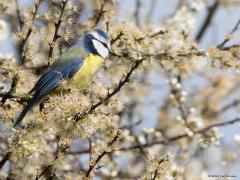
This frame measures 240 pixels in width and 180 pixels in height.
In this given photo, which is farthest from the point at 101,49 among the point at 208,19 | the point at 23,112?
the point at 208,19

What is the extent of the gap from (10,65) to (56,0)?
463mm

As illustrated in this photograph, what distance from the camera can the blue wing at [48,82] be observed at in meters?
3.48

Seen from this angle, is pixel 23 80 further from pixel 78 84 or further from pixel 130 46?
pixel 130 46

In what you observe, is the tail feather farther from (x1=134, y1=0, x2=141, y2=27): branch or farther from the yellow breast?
(x1=134, y1=0, x2=141, y2=27): branch

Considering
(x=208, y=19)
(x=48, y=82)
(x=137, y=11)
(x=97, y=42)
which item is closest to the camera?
(x=48, y=82)

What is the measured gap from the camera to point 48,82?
377 cm

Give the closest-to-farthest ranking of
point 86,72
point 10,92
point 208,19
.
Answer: point 10,92
point 86,72
point 208,19

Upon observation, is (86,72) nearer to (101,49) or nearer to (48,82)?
(101,49)

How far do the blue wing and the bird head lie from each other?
0.65ft

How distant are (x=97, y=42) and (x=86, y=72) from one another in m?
0.23

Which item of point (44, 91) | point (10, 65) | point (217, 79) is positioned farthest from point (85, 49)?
point (217, 79)

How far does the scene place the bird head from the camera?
3928 mm

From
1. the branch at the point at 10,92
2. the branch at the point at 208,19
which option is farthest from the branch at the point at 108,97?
the branch at the point at 208,19

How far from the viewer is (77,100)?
2.95 meters
